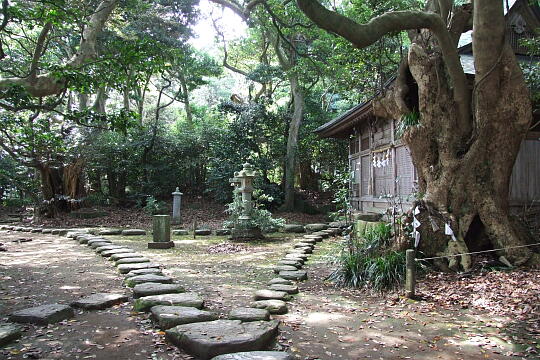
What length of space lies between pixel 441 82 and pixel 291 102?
572 inches

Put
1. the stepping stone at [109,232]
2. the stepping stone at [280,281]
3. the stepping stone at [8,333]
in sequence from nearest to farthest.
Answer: the stepping stone at [8,333] → the stepping stone at [280,281] → the stepping stone at [109,232]

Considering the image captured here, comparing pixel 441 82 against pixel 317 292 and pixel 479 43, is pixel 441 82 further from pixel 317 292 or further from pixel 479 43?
pixel 317 292

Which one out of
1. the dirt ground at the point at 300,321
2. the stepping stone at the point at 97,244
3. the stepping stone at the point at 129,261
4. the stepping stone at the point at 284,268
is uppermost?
the stepping stone at the point at 97,244

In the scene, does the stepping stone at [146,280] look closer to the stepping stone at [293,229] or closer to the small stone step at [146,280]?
the small stone step at [146,280]

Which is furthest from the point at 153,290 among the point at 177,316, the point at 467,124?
the point at 467,124

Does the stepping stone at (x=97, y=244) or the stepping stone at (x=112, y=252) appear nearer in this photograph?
the stepping stone at (x=112, y=252)

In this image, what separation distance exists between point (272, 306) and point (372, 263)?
2198 millimetres

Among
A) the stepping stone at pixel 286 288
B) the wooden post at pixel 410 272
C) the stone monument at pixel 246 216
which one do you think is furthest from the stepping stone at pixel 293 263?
the stone monument at pixel 246 216

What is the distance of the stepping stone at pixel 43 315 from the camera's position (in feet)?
13.9

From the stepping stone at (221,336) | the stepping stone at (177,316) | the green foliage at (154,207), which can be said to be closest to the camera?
the stepping stone at (221,336)

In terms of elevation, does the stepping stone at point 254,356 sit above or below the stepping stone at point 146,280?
below

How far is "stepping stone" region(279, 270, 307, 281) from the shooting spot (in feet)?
22.2

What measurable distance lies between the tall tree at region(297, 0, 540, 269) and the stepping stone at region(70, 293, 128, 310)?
4.93 m

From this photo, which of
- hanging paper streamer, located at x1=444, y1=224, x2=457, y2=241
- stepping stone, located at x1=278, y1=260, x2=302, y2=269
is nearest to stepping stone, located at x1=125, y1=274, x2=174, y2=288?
stepping stone, located at x1=278, y1=260, x2=302, y2=269
